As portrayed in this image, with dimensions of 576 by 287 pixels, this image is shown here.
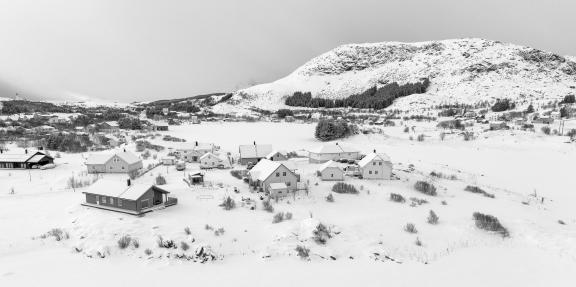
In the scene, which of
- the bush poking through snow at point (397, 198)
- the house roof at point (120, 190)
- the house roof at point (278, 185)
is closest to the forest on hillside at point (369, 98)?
the bush poking through snow at point (397, 198)

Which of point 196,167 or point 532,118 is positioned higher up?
point 532,118

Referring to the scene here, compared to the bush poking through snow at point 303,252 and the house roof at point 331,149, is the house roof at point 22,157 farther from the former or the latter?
the bush poking through snow at point 303,252

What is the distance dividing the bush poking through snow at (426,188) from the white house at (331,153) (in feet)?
42.3

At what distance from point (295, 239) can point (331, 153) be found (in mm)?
25021

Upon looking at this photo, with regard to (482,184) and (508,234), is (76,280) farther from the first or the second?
(482,184)

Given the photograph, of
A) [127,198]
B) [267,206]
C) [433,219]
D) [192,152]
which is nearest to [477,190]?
[433,219]

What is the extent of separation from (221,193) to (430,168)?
28433 mm

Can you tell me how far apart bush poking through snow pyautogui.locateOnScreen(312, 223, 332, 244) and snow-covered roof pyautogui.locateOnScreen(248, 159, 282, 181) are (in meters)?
9.21

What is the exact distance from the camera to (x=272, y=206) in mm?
25516

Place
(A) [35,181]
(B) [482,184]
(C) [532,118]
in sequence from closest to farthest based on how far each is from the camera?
1. (A) [35,181]
2. (B) [482,184]
3. (C) [532,118]

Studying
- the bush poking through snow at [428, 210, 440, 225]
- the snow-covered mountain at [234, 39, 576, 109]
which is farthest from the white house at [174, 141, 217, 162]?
the snow-covered mountain at [234, 39, 576, 109]

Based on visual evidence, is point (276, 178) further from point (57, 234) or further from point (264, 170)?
point (57, 234)

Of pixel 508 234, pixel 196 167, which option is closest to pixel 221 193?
pixel 196 167

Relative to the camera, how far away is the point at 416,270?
17.9 meters
